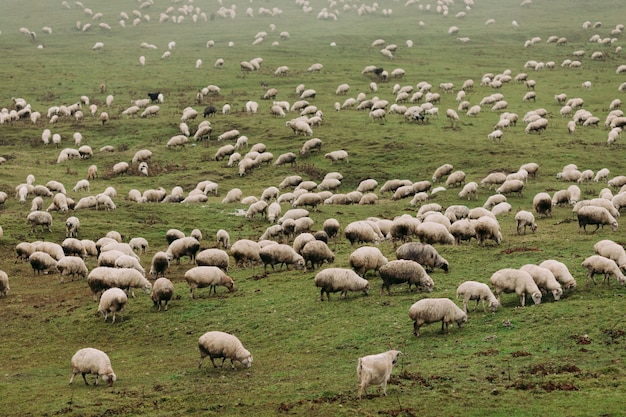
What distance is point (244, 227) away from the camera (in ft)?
120

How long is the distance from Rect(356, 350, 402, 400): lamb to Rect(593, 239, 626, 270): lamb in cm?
1011

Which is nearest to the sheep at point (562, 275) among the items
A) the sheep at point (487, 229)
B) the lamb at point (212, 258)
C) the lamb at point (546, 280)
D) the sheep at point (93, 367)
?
the lamb at point (546, 280)

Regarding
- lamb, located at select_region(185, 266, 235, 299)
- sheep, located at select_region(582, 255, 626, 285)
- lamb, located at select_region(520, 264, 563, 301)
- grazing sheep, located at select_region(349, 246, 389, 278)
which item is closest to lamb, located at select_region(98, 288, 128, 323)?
lamb, located at select_region(185, 266, 235, 299)

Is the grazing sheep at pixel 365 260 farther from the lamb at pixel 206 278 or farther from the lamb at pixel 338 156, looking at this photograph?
the lamb at pixel 338 156

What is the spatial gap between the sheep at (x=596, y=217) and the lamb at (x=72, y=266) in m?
19.1

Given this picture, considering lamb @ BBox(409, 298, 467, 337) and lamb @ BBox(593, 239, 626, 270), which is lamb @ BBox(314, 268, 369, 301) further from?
lamb @ BBox(593, 239, 626, 270)

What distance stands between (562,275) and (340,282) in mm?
6400

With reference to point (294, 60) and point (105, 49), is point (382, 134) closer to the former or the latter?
point (294, 60)

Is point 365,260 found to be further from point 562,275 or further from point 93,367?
point 93,367

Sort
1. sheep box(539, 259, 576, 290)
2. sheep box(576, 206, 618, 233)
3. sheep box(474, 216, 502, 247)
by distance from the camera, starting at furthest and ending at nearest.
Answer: sheep box(576, 206, 618, 233), sheep box(474, 216, 502, 247), sheep box(539, 259, 576, 290)

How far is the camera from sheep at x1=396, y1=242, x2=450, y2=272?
2455 cm

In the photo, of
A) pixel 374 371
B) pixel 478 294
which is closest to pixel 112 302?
pixel 374 371

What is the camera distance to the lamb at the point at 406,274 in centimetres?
2244

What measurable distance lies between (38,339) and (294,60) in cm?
6269
